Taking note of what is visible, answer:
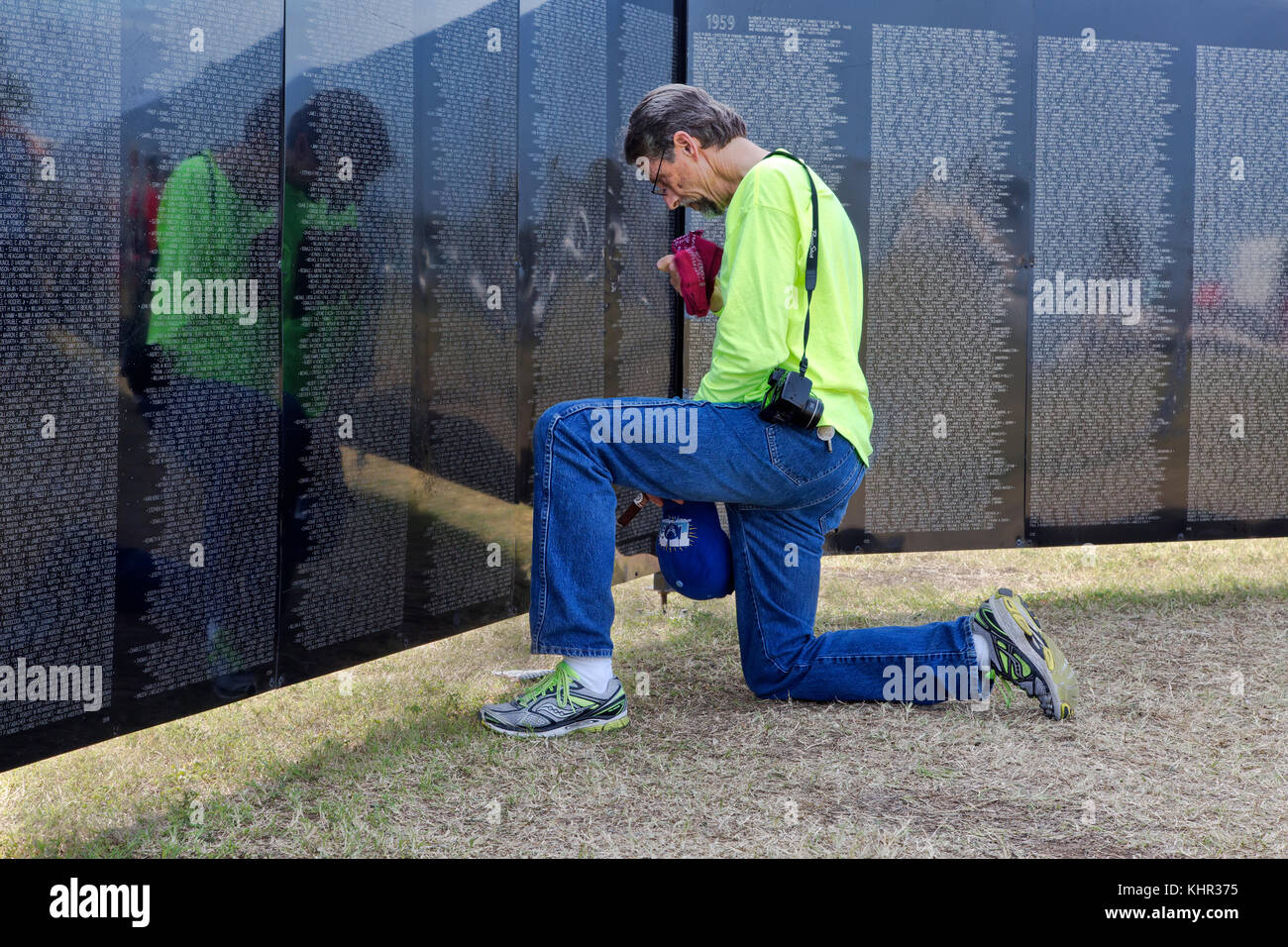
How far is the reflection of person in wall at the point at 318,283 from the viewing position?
3.83m

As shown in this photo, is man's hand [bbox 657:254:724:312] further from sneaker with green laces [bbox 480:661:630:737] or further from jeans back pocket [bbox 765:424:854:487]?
sneaker with green laces [bbox 480:661:630:737]

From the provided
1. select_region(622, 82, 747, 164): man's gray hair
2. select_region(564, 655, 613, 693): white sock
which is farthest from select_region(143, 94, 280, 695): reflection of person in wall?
select_region(622, 82, 747, 164): man's gray hair

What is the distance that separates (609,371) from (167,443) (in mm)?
2174

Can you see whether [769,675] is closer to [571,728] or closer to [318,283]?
[571,728]

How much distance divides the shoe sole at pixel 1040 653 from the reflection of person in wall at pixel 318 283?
81.3 inches

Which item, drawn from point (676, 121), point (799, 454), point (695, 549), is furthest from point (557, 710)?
point (676, 121)

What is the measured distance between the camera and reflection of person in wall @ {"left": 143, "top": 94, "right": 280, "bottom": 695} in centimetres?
344

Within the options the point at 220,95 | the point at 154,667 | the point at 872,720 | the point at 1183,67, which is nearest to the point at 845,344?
the point at 872,720

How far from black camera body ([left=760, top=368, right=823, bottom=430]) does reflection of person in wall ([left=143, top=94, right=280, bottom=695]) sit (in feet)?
4.60

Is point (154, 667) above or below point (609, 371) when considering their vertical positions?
below

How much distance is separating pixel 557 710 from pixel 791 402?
1.13 m

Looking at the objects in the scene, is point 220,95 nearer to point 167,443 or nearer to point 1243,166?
point 167,443

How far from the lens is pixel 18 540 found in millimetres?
3092

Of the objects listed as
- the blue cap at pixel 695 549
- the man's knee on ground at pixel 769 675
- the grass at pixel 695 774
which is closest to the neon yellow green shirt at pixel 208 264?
the grass at pixel 695 774
